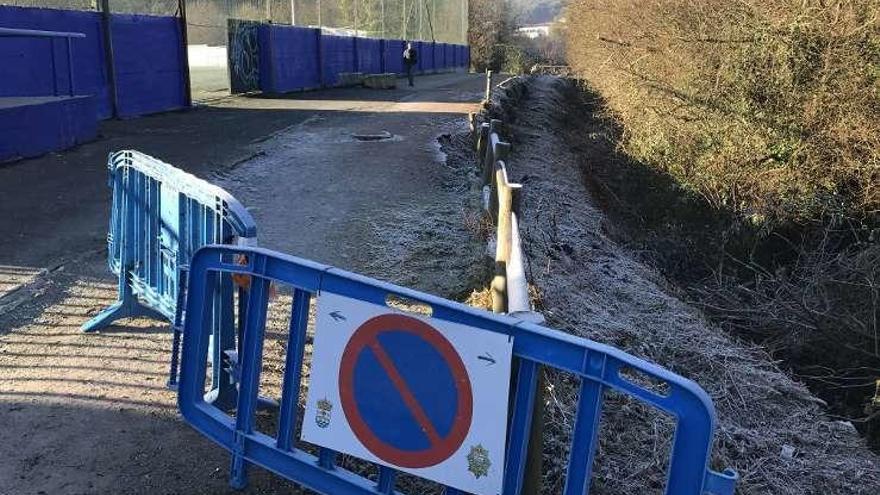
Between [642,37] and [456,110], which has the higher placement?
[642,37]

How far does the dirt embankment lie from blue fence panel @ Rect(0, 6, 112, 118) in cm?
943

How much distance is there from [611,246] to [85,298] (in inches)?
257

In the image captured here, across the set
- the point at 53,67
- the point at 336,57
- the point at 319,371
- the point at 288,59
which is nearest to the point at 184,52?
the point at 53,67

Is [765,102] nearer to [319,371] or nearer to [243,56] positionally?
[319,371]

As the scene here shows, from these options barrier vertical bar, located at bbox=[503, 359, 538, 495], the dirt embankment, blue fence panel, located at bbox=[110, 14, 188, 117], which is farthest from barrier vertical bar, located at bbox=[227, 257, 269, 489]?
blue fence panel, located at bbox=[110, 14, 188, 117]

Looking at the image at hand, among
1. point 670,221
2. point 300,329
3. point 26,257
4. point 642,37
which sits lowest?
point 670,221

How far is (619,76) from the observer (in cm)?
1647

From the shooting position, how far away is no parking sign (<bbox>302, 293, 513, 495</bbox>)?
2.76 meters

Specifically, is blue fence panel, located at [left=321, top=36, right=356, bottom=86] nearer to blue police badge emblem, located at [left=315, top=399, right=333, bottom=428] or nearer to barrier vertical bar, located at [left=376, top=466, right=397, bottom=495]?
blue police badge emblem, located at [left=315, top=399, right=333, bottom=428]

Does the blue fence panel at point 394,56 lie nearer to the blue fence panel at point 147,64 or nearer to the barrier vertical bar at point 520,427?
the blue fence panel at point 147,64

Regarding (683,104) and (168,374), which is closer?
(168,374)

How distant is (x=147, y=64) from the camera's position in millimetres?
16641

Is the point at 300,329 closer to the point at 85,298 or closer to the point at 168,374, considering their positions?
the point at 168,374

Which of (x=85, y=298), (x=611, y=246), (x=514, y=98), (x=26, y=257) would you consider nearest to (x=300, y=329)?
(x=85, y=298)
